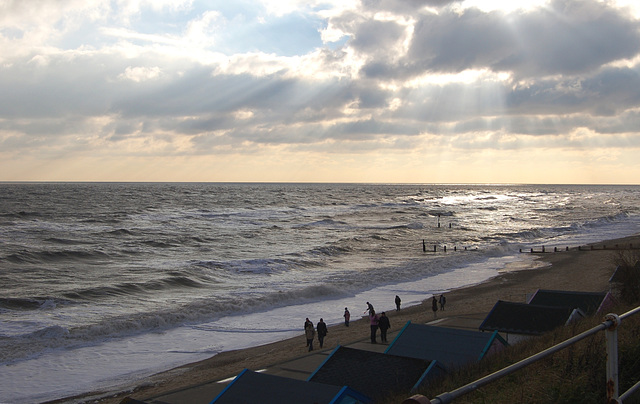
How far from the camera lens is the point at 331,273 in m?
40.0

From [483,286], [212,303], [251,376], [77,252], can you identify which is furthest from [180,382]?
[77,252]

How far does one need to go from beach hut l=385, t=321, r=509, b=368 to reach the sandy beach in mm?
5573

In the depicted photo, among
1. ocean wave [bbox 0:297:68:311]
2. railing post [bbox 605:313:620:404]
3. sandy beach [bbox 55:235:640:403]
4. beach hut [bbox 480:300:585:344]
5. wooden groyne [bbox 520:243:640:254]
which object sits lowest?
wooden groyne [bbox 520:243:640:254]

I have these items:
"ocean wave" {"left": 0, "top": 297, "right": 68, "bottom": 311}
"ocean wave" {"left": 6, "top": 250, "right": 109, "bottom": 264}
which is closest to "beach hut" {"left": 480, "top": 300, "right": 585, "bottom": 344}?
"ocean wave" {"left": 0, "top": 297, "right": 68, "bottom": 311}

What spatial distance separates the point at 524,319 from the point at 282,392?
9.36 meters

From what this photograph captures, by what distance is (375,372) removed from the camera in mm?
10922

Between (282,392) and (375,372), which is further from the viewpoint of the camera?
(375,372)

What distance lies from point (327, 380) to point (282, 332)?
42.7ft

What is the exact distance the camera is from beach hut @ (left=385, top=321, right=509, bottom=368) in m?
12.4

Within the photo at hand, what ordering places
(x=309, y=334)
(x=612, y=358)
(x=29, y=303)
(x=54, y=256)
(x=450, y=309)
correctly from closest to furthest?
(x=612, y=358) < (x=309, y=334) < (x=450, y=309) < (x=29, y=303) < (x=54, y=256)

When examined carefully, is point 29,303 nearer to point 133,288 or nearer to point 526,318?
point 133,288

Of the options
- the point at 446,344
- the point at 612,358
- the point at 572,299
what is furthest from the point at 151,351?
the point at 612,358

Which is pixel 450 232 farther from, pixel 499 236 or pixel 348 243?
pixel 348 243

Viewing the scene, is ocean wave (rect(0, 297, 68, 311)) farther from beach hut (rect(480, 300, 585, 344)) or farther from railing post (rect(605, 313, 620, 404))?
railing post (rect(605, 313, 620, 404))
